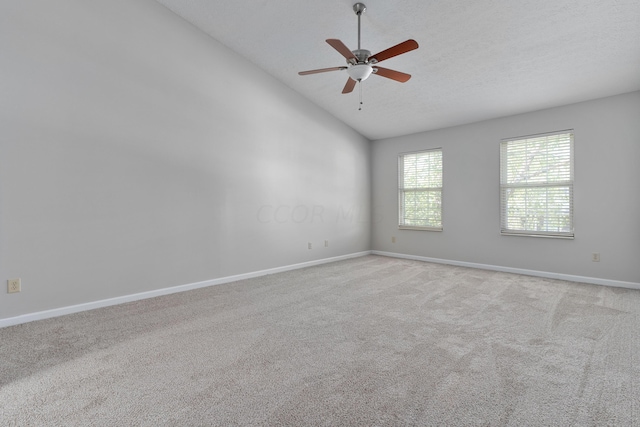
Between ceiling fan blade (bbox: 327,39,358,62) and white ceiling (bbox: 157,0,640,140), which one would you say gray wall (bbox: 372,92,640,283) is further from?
ceiling fan blade (bbox: 327,39,358,62)

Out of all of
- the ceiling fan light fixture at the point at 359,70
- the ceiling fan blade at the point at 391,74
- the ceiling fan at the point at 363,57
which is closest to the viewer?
the ceiling fan at the point at 363,57

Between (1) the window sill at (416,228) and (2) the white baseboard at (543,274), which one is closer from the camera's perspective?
(2) the white baseboard at (543,274)

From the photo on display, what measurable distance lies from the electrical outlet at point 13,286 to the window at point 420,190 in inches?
221

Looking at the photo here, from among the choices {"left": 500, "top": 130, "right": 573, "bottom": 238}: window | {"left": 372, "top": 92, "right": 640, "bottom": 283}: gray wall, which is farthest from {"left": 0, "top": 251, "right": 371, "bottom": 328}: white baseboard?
{"left": 500, "top": 130, "right": 573, "bottom": 238}: window

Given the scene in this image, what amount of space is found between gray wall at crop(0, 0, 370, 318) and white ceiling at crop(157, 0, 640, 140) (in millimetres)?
632

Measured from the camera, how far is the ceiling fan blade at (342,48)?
100 inches

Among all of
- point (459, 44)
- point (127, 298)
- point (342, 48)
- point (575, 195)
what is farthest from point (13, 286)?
point (575, 195)

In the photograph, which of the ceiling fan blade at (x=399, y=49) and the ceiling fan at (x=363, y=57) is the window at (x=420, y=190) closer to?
the ceiling fan at (x=363, y=57)

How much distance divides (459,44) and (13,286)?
16.6 ft

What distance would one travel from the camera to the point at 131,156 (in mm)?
3398

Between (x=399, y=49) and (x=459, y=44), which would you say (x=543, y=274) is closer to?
(x=459, y=44)

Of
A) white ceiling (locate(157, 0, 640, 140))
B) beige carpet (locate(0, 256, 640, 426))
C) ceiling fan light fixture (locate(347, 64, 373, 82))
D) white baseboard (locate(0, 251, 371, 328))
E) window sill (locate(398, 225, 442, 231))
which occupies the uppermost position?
white ceiling (locate(157, 0, 640, 140))

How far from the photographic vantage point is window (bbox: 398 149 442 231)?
5.74 meters

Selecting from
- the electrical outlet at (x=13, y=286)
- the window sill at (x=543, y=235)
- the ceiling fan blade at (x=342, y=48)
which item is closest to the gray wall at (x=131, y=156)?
the electrical outlet at (x=13, y=286)
